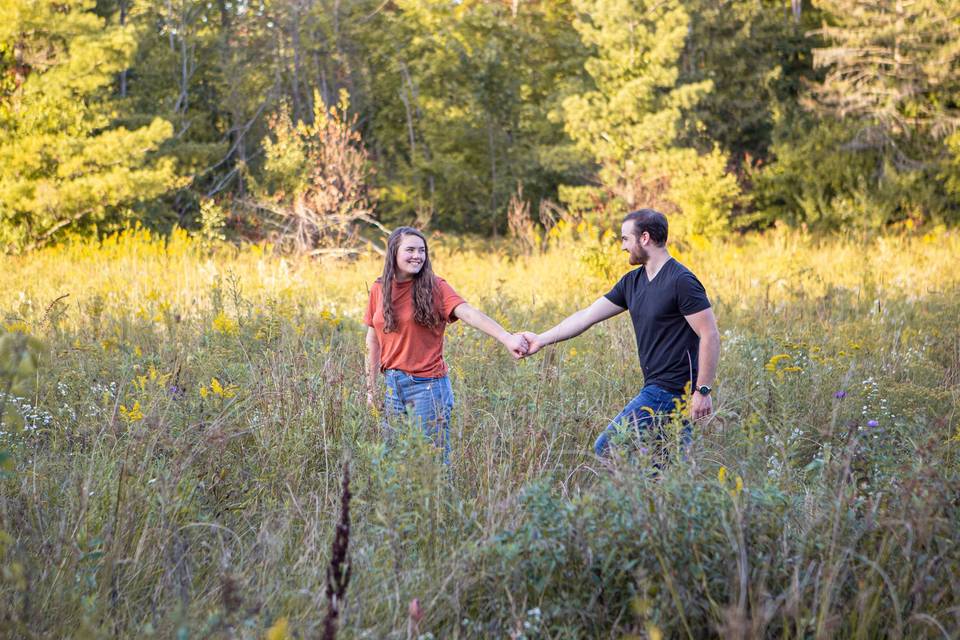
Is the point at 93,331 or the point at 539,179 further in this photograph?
the point at 539,179

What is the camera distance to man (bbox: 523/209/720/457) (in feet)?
13.5

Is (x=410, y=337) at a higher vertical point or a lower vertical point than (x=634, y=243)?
lower

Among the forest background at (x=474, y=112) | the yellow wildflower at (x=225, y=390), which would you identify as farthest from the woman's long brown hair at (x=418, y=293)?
the forest background at (x=474, y=112)

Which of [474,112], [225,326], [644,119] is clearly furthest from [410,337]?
[474,112]

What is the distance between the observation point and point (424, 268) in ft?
14.4

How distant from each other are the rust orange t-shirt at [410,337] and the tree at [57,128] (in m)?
11.7

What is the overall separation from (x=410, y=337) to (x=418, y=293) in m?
0.23

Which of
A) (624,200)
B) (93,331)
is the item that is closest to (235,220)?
(624,200)

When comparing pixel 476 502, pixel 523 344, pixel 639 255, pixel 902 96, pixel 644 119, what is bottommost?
pixel 476 502

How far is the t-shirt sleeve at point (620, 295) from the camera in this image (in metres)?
4.59

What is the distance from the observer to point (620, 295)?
4.62 meters

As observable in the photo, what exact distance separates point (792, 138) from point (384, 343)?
19037mm

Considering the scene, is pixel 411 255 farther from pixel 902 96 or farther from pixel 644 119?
pixel 902 96

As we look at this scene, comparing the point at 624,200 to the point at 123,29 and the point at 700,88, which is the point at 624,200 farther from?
the point at 123,29
